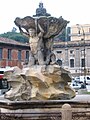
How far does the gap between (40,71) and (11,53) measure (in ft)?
176

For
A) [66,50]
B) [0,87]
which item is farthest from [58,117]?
[66,50]

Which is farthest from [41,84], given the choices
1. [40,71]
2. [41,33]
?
[41,33]

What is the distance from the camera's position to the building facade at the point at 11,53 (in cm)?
6981

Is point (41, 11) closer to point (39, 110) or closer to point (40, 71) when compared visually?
point (40, 71)

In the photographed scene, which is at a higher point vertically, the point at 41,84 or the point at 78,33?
the point at 78,33

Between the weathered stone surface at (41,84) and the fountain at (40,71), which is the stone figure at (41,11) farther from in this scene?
the weathered stone surface at (41,84)

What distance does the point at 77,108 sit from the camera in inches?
665

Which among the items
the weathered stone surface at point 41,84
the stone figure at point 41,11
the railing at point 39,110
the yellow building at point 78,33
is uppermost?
the yellow building at point 78,33

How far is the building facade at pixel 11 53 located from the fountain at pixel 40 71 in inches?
1969

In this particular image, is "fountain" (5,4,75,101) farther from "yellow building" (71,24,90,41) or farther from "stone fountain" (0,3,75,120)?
"yellow building" (71,24,90,41)

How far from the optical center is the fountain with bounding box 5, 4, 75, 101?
713 inches

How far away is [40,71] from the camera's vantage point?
60.5ft

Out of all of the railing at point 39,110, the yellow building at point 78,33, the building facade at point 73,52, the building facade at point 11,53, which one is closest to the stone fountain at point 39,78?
the railing at point 39,110

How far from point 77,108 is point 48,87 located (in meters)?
1.90
